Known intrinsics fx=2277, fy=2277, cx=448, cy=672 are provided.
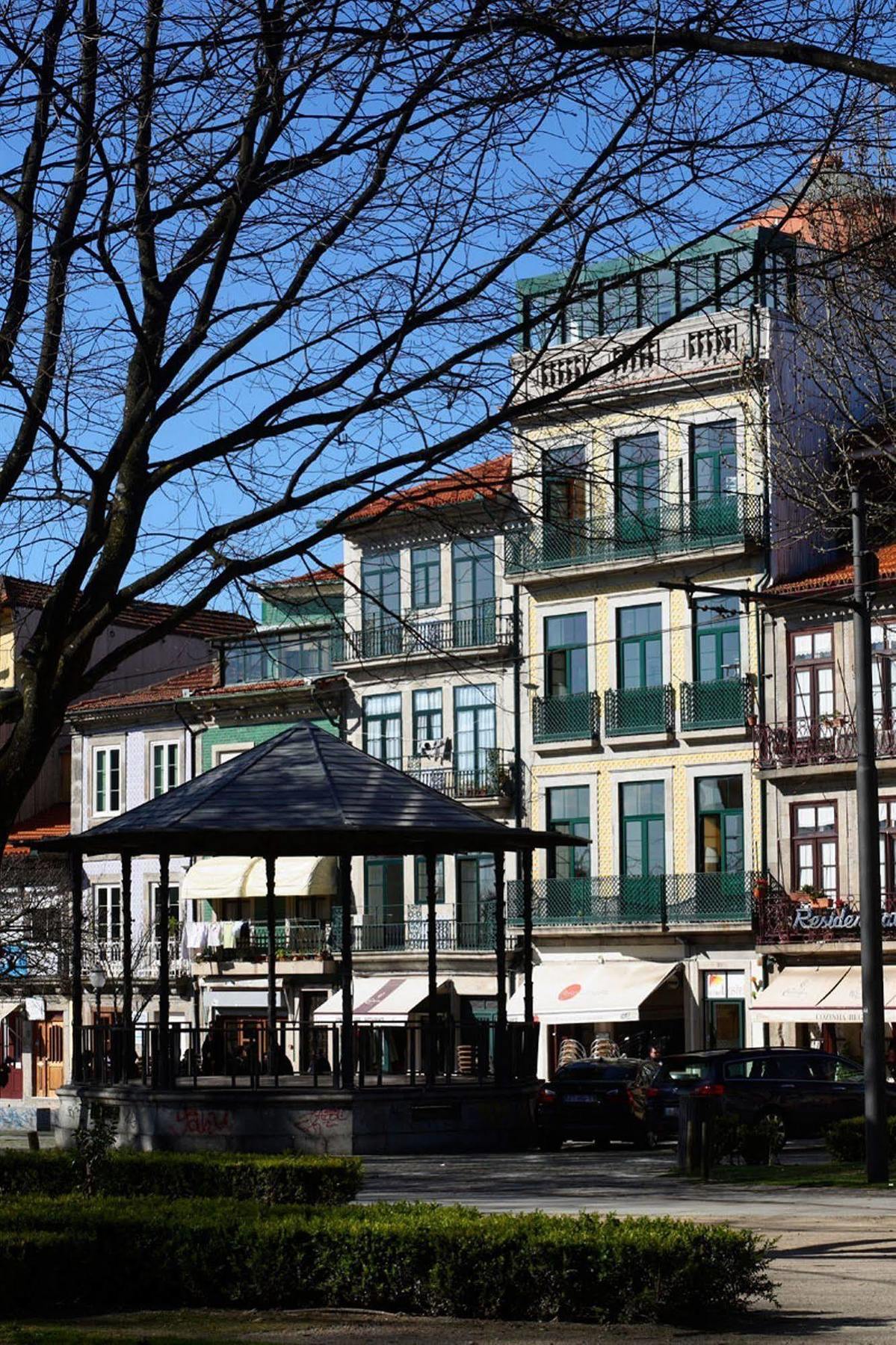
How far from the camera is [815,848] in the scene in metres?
46.6

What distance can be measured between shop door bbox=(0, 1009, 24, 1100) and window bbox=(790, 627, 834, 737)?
25.8m

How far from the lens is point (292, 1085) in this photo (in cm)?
2972

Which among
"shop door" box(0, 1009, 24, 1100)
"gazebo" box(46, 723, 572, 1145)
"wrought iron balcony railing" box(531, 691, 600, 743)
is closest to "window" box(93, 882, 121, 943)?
"shop door" box(0, 1009, 24, 1100)

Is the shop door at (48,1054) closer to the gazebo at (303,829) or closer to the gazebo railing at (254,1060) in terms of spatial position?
the gazebo railing at (254,1060)

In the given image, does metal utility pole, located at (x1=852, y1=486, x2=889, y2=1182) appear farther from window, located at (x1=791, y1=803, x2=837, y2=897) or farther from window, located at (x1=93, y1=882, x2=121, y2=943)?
window, located at (x1=93, y1=882, x2=121, y2=943)

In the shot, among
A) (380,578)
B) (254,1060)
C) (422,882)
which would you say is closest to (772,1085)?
(254,1060)

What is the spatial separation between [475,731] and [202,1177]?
3679 centimetres

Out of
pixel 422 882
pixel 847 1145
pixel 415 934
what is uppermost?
pixel 422 882

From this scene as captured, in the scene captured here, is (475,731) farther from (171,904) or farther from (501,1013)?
(501,1013)

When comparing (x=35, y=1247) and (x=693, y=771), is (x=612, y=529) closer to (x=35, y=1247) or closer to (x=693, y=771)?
(x=693, y=771)

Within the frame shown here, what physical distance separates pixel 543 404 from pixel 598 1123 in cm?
2035

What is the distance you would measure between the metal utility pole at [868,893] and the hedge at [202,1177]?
6996 millimetres

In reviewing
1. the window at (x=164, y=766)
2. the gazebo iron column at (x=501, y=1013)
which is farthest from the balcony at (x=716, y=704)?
the gazebo iron column at (x=501, y=1013)

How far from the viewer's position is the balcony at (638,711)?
4909cm
